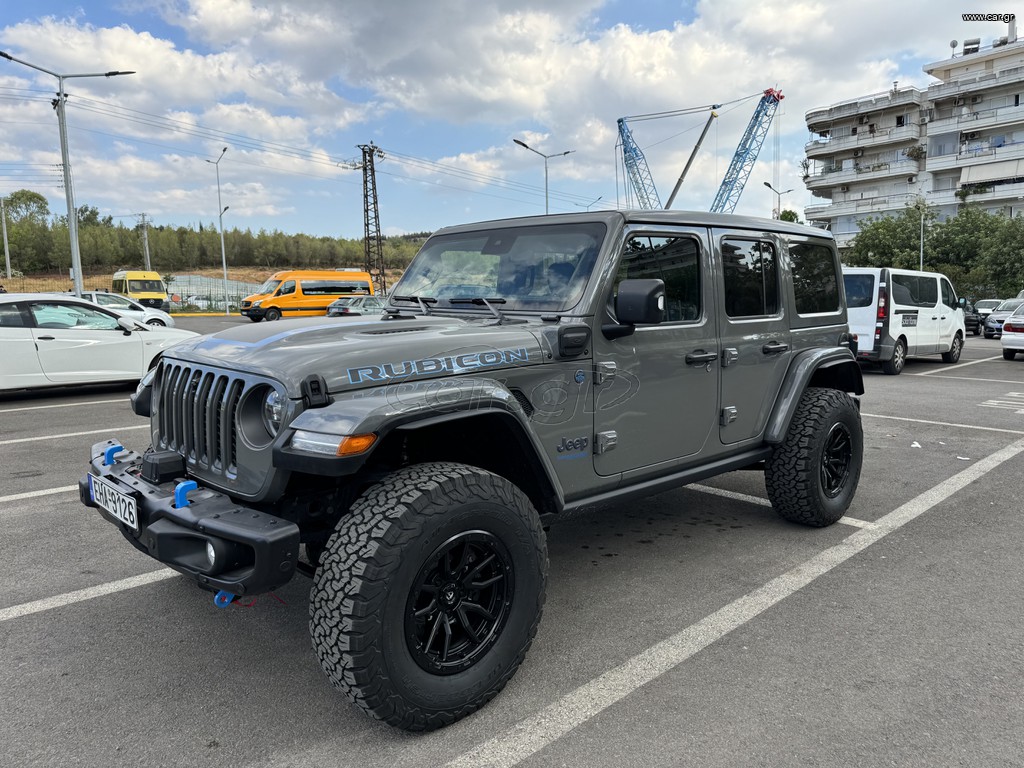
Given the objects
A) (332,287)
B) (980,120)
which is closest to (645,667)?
(332,287)

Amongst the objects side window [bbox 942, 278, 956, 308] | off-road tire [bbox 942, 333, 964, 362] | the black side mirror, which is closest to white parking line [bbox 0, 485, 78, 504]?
the black side mirror

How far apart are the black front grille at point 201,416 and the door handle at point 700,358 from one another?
218cm

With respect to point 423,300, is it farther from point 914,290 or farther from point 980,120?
point 980,120

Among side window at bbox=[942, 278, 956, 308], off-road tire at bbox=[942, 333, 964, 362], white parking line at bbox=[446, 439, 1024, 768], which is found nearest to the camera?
white parking line at bbox=[446, 439, 1024, 768]

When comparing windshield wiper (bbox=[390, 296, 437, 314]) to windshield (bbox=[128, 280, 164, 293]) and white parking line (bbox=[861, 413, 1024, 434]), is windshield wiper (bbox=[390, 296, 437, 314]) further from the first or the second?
windshield (bbox=[128, 280, 164, 293])

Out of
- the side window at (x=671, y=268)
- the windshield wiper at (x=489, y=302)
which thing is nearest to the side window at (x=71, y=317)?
the windshield wiper at (x=489, y=302)

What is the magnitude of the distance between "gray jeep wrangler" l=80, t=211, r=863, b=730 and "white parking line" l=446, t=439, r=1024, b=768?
0.21m

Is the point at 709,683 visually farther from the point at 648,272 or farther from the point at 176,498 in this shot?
the point at 176,498

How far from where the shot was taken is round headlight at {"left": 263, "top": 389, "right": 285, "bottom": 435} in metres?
2.60

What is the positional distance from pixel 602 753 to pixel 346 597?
100cm

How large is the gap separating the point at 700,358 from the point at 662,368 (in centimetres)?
32

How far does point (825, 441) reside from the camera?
14.5 ft

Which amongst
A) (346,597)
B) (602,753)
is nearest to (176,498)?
(346,597)

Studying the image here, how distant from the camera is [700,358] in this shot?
3.78m
